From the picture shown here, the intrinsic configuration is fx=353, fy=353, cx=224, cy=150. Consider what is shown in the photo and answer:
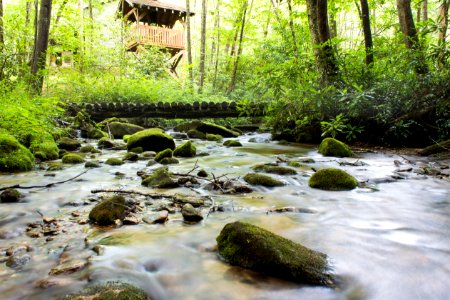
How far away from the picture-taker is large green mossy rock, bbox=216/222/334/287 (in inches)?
78.9

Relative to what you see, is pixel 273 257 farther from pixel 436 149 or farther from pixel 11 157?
pixel 436 149

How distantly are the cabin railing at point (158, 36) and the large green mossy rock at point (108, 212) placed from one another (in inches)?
730

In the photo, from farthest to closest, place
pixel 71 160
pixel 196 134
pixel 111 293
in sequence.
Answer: pixel 196 134 < pixel 71 160 < pixel 111 293

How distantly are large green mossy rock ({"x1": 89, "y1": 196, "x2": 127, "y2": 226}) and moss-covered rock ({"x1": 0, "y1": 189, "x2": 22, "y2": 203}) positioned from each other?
1161 millimetres

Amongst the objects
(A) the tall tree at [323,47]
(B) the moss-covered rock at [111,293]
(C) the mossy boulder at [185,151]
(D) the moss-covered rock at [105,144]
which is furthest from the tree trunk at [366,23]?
(B) the moss-covered rock at [111,293]

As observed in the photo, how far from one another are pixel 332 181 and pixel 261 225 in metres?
1.74

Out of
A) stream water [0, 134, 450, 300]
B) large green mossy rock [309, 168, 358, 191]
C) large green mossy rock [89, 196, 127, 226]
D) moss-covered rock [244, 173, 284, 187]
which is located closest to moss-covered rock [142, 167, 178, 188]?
stream water [0, 134, 450, 300]

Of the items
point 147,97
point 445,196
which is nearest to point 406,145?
point 445,196

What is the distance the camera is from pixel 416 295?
191 centimetres

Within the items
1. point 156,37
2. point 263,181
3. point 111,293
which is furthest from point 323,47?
point 156,37

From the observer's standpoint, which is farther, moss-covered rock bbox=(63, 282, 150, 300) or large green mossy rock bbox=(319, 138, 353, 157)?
large green mossy rock bbox=(319, 138, 353, 157)

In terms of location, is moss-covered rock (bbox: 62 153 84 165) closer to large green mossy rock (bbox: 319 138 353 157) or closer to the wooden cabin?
large green mossy rock (bbox: 319 138 353 157)

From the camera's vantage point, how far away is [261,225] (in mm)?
2936

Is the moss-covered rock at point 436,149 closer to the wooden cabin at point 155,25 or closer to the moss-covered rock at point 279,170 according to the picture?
the moss-covered rock at point 279,170
